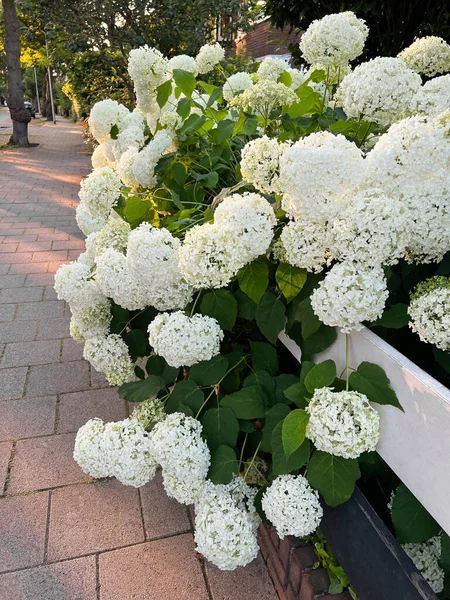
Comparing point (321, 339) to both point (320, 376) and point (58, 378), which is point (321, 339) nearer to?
point (320, 376)

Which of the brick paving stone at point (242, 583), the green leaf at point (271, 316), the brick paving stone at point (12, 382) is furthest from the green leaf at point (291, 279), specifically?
the brick paving stone at point (12, 382)

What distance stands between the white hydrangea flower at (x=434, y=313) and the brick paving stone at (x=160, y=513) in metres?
1.48

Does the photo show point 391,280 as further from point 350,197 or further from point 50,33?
point 50,33

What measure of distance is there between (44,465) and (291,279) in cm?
176

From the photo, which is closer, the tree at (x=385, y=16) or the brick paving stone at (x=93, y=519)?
the brick paving stone at (x=93, y=519)

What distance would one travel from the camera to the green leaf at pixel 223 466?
1.55 meters

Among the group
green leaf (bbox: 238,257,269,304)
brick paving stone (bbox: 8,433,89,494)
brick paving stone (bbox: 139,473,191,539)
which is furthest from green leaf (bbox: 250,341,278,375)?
brick paving stone (bbox: 8,433,89,494)

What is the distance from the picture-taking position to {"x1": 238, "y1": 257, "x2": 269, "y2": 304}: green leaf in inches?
56.8

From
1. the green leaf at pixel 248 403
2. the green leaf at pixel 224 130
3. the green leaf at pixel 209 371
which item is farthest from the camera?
the green leaf at pixel 224 130

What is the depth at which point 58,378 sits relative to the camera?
323 cm

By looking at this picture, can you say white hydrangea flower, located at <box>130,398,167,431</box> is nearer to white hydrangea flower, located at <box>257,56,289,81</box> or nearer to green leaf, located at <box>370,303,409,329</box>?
green leaf, located at <box>370,303,409,329</box>

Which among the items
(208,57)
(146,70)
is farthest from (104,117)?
(208,57)

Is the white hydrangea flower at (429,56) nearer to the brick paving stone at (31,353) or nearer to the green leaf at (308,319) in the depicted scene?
Result: the green leaf at (308,319)

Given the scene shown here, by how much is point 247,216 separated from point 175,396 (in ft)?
2.41
